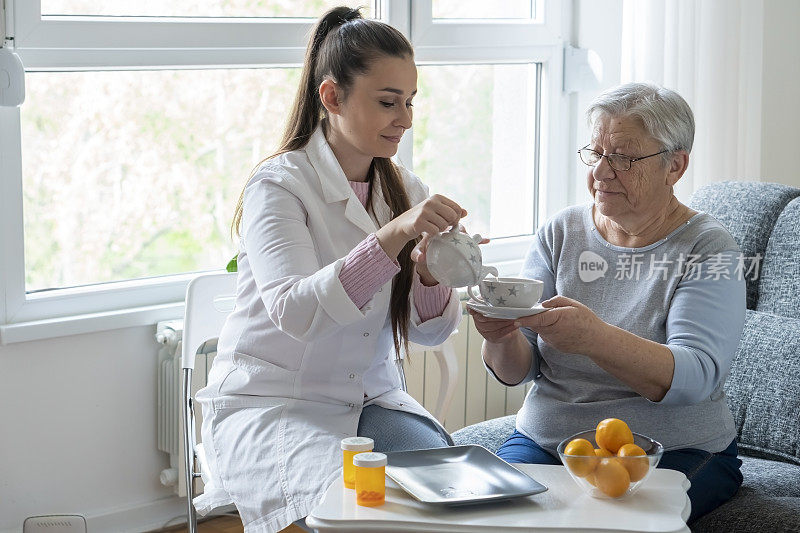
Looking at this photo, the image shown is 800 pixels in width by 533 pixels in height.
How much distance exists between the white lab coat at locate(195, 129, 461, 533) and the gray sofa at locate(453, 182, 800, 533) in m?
0.37

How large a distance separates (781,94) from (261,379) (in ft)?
7.59

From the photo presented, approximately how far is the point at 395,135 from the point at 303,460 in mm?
656

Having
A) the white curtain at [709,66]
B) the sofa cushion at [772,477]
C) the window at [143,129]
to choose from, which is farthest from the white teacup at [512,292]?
the white curtain at [709,66]

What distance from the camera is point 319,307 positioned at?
5.81ft

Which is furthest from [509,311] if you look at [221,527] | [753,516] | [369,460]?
[221,527]

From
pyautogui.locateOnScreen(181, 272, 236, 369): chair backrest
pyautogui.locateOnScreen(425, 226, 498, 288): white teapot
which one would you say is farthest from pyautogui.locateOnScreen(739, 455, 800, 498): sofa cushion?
pyautogui.locateOnScreen(181, 272, 236, 369): chair backrest

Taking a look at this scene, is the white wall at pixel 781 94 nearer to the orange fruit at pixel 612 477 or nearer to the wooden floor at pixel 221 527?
the wooden floor at pixel 221 527

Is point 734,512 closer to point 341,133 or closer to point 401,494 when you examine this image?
point 401,494

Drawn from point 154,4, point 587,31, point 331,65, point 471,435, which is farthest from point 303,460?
point 587,31

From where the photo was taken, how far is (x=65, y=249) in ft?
8.61

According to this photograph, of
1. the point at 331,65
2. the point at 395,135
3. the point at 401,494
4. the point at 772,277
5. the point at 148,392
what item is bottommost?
the point at 148,392

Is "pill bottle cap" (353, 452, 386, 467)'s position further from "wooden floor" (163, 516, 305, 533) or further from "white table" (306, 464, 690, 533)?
"wooden floor" (163, 516, 305, 533)

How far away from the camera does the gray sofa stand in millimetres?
2092

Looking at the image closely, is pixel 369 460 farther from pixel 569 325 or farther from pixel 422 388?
pixel 422 388
